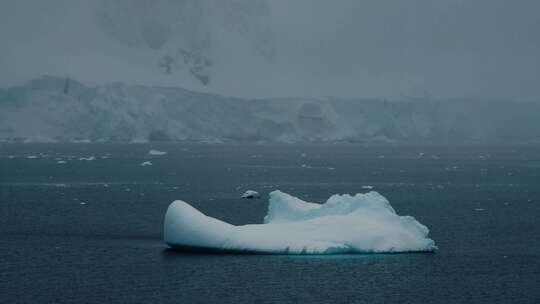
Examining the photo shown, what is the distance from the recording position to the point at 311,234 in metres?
32.2

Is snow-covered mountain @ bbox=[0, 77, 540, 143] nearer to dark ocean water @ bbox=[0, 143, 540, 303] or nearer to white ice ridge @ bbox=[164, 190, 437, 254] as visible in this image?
dark ocean water @ bbox=[0, 143, 540, 303]

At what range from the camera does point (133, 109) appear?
125125 millimetres

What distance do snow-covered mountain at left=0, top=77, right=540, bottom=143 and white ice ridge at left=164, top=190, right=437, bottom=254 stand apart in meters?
92.2

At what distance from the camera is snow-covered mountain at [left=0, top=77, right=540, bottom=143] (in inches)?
4926

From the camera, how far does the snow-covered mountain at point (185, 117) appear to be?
411 feet

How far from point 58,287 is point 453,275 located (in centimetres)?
1122

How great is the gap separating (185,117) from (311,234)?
98086 millimetres

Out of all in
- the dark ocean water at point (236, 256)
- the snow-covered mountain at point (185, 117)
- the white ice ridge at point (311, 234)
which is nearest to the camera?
A: the dark ocean water at point (236, 256)

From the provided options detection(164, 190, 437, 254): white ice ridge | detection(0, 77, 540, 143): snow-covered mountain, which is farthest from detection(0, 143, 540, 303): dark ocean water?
detection(0, 77, 540, 143): snow-covered mountain

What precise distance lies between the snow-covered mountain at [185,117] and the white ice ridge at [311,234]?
92181 mm

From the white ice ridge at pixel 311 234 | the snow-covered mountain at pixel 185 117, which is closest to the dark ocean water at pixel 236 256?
the white ice ridge at pixel 311 234

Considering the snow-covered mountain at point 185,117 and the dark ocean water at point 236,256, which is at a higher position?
the snow-covered mountain at point 185,117

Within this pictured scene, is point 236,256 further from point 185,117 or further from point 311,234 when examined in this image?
point 185,117

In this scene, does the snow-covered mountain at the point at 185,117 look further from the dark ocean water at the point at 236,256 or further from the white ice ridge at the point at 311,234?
the white ice ridge at the point at 311,234
